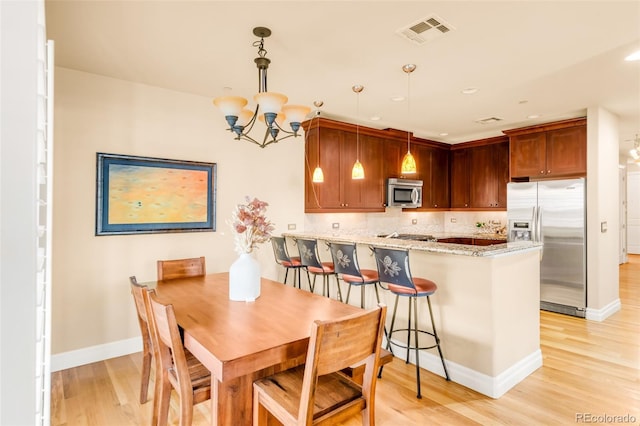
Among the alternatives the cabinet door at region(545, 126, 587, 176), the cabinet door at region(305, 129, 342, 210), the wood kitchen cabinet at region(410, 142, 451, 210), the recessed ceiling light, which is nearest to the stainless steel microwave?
the wood kitchen cabinet at region(410, 142, 451, 210)

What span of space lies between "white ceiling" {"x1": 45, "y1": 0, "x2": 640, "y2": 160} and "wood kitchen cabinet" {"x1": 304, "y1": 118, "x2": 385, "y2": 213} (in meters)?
0.71

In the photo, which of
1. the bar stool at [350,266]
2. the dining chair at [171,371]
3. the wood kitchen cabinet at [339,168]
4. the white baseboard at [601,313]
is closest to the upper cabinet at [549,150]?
the white baseboard at [601,313]

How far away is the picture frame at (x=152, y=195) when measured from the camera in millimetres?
3100

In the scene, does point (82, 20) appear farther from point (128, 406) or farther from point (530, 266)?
point (530, 266)

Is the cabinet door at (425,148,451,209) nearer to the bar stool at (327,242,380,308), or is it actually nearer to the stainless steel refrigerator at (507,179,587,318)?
the stainless steel refrigerator at (507,179,587,318)

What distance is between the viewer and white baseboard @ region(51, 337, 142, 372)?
2904 millimetres

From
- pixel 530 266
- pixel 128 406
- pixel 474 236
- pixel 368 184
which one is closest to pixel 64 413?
pixel 128 406

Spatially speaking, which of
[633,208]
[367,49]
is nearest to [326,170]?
[367,49]

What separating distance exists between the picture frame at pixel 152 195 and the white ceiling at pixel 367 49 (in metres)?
0.75

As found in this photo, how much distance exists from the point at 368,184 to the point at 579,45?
2.96m

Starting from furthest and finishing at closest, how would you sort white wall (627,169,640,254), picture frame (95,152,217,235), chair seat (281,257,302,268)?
white wall (627,169,640,254) < chair seat (281,257,302,268) < picture frame (95,152,217,235)

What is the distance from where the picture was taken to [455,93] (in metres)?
3.54

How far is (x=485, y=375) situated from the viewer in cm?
251

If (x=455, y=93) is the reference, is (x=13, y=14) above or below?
below
